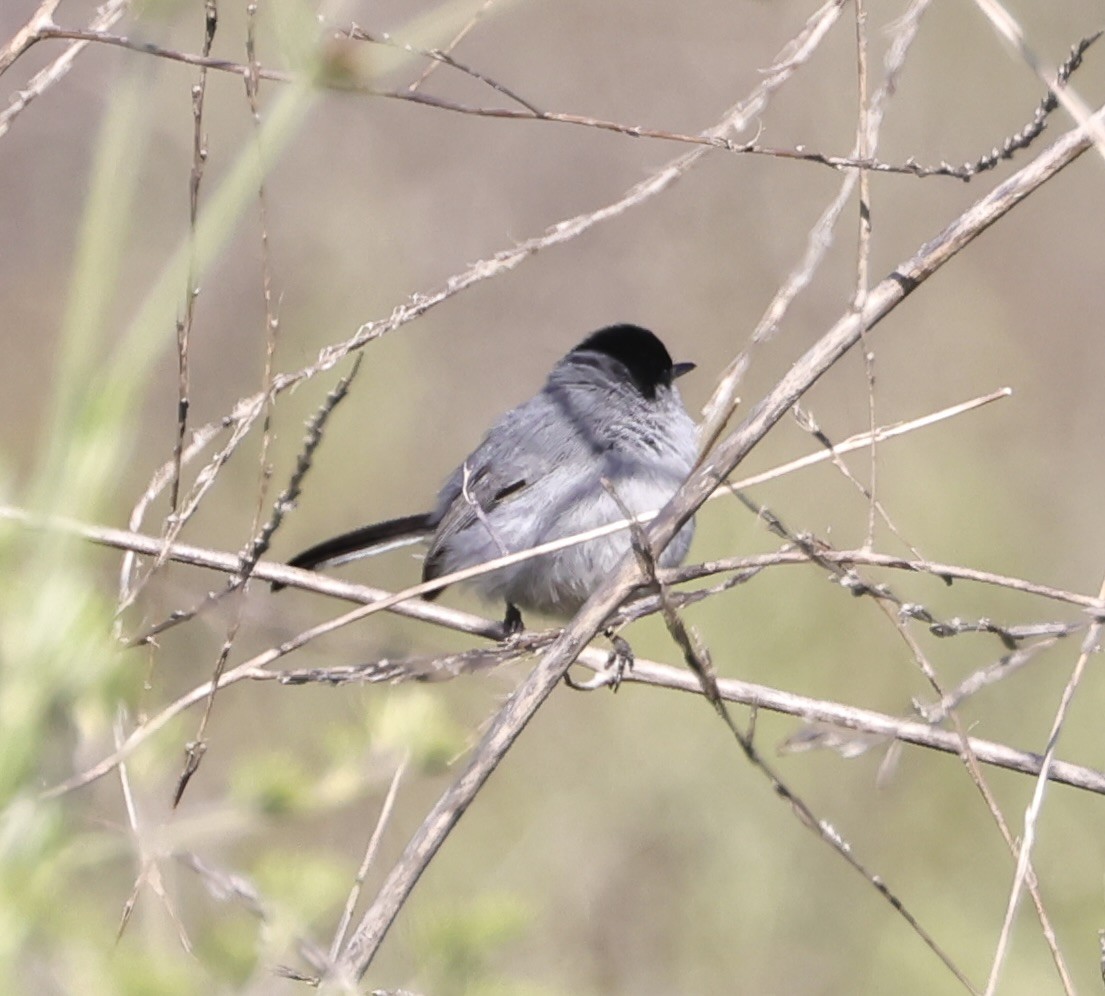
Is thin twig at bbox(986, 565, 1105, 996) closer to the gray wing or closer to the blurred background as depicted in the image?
the blurred background

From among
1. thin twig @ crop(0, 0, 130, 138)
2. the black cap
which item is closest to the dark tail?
the black cap

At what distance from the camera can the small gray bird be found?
3578 millimetres

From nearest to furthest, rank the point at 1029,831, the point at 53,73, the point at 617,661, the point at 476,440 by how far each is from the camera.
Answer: the point at 1029,831 → the point at 53,73 → the point at 617,661 → the point at 476,440

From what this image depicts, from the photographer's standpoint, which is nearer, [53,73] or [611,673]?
[53,73]

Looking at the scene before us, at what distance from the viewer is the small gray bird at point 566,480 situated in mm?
3578

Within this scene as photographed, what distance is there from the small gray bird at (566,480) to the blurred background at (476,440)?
0.25 m

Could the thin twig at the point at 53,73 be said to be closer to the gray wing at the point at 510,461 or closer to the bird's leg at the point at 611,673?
the bird's leg at the point at 611,673

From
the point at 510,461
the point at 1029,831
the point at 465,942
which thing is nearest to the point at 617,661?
the point at 1029,831

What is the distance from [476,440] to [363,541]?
1.71m

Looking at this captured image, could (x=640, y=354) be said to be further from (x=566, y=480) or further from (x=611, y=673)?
(x=611, y=673)

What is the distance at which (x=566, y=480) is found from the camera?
12.1ft

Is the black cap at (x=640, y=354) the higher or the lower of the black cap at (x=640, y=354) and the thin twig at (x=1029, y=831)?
the higher

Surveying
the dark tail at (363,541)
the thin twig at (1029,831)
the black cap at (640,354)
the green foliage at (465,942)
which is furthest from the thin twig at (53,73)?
the black cap at (640,354)

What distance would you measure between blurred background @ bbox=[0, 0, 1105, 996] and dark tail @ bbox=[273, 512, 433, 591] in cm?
29
